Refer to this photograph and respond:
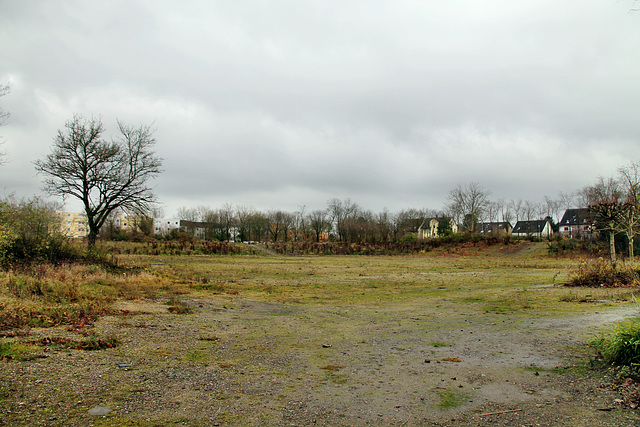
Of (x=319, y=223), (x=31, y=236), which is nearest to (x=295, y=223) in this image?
(x=319, y=223)

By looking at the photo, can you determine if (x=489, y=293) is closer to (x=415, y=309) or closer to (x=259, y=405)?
(x=415, y=309)

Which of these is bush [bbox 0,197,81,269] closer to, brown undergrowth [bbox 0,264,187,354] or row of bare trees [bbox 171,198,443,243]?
brown undergrowth [bbox 0,264,187,354]

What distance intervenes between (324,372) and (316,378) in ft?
1.13

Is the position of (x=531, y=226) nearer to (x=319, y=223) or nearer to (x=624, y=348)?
(x=319, y=223)

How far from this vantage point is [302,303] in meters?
14.5

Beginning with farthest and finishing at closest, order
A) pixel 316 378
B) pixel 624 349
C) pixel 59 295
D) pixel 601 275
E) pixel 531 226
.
Answer: 1. pixel 531 226
2. pixel 601 275
3. pixel 59 295
4. pixel 316 378
5. pixel 624 349

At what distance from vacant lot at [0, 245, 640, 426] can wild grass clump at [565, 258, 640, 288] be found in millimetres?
6159

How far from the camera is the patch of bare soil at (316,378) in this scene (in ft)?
14.6

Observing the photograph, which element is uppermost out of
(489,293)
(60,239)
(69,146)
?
(69,146)

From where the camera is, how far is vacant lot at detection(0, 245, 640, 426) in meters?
4.50

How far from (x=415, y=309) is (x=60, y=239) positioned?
17041 mm

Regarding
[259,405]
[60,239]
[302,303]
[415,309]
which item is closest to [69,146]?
[60,239]

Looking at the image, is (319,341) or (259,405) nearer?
(259,405)

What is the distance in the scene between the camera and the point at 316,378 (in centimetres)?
602
